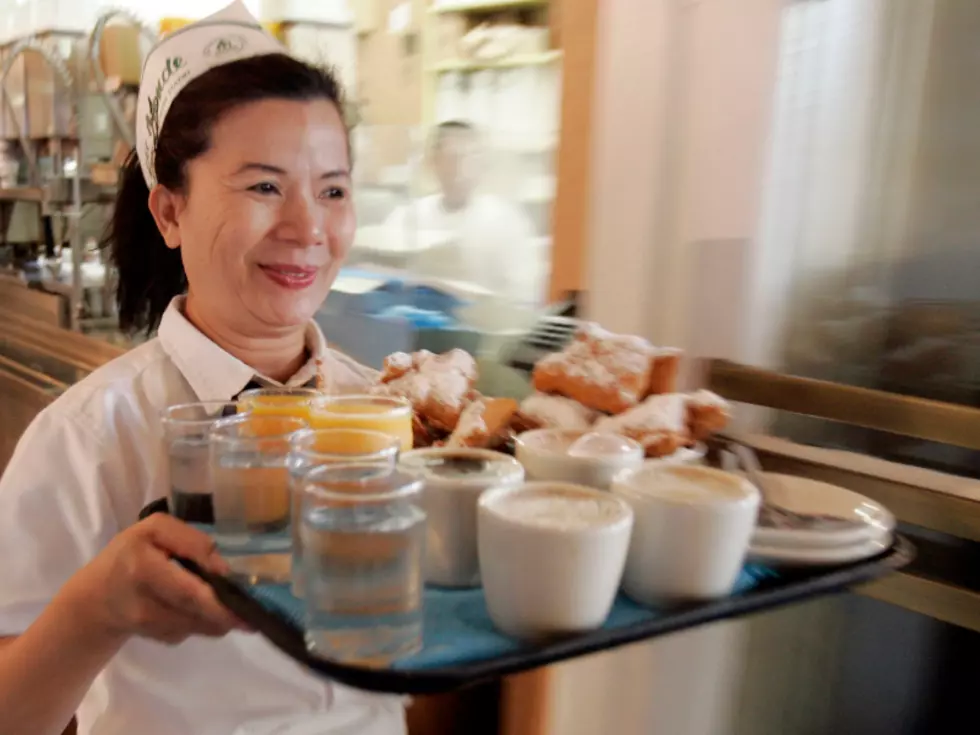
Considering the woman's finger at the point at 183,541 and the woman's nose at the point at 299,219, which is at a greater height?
the woman's nose at the point at 299,219

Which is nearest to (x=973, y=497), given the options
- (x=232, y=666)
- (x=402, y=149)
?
(x=232, y=666)

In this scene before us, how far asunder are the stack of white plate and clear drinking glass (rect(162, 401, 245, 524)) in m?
0.46

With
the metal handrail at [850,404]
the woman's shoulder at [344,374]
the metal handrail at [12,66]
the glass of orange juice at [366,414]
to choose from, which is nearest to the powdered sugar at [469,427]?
the glass of orange juice at [366,414]

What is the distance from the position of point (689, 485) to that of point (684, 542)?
0.07 metres

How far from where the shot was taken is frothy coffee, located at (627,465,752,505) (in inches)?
24.7

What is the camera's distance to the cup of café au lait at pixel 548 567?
1.79 ft

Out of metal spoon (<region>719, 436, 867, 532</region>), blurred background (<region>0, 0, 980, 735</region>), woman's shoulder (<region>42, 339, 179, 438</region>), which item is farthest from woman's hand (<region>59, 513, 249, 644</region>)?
blurred background (<region>0, 0, 980, 735</region>)

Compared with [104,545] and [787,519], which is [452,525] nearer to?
[787,519]

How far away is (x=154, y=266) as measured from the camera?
1172 mm

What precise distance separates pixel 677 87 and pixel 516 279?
53 cm

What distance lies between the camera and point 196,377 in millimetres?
979

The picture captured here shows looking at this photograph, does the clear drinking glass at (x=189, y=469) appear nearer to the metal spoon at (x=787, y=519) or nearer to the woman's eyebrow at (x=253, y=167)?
the woman's eyebrow at (x=253, y=167)

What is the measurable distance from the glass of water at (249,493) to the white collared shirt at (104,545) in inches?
9.1

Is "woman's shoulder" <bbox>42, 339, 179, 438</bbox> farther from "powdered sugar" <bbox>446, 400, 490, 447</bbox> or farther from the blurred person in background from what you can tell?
the blurred person in background
